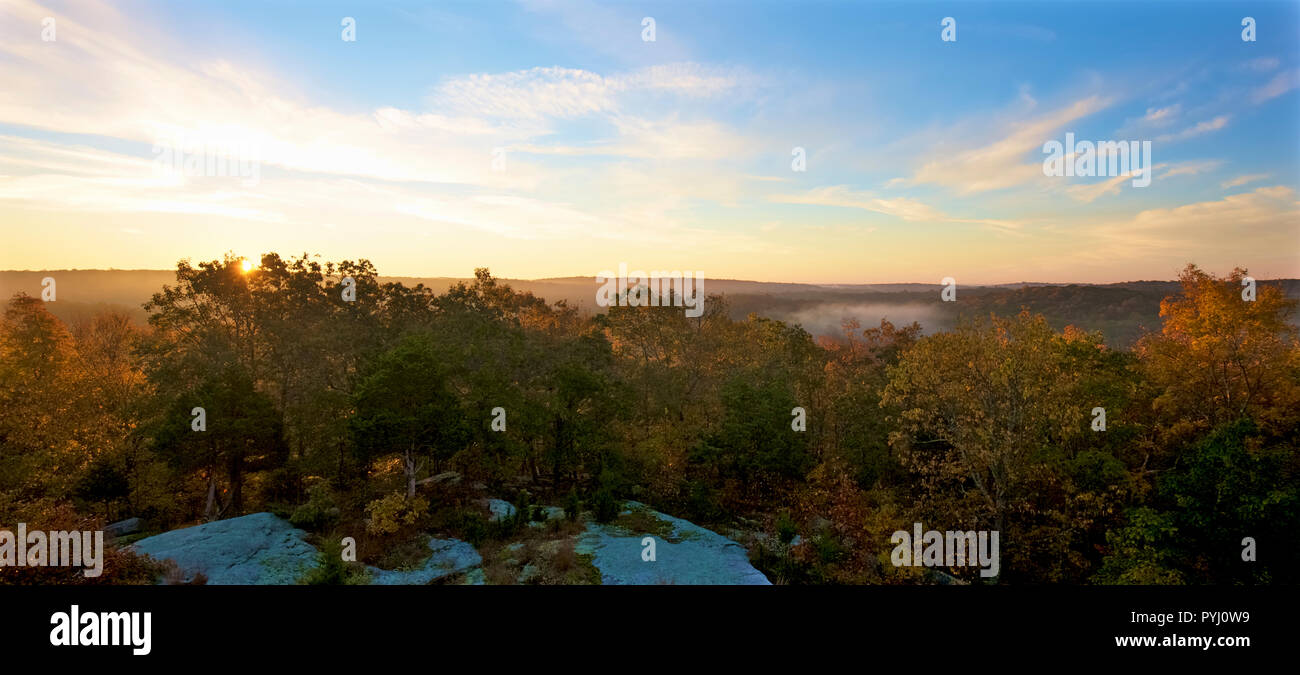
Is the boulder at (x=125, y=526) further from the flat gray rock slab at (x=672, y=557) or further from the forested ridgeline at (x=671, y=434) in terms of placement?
the flat gray rock slab at (x=672, y=557)

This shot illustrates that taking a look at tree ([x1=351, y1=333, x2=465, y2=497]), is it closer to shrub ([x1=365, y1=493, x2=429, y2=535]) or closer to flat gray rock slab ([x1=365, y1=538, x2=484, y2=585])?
shrub ([x1=365, y1=493, x2=429, y2=535])

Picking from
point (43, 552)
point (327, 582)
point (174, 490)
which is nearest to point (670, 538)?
point (327, 582)

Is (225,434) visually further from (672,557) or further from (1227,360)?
(1227,360)

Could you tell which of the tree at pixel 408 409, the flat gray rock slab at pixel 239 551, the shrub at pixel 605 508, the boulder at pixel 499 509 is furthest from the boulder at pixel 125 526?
the shrub at pixel 605 508

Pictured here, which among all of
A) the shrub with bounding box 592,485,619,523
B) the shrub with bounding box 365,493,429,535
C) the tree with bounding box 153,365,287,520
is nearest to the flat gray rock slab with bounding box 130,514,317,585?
the shrub with bounding box 365,493,429,535

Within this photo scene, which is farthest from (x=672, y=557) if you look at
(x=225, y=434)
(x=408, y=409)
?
(x=225, y=434)

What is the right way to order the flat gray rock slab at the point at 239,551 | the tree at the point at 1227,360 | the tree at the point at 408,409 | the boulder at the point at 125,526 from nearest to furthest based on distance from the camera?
1. the flat gray rock slab at the point at 239,551
2. the tree at the point at 408,409
3. the tree at the point at 1227,360
4. the boulder at the point at 125,526
